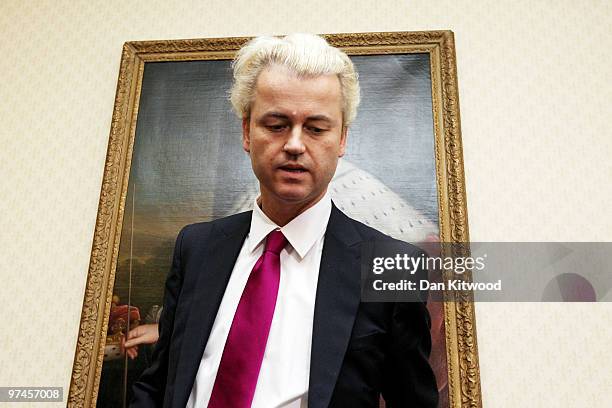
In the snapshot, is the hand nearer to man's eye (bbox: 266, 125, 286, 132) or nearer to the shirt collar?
the shirt collar

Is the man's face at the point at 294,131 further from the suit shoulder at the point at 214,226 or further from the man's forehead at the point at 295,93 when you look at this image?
the suit shoulder at the point at 214,226

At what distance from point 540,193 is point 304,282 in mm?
1013

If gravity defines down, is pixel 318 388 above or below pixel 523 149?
below

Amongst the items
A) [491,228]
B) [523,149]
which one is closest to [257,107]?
[491,228]

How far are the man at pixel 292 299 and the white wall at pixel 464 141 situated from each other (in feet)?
2.11

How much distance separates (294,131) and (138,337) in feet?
3.09

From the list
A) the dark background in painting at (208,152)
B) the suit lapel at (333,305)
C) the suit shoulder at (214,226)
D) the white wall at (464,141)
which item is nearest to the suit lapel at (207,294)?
the suit shoulder at (214,226)

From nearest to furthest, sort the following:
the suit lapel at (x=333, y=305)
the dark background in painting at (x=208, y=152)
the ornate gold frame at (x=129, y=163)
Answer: the suit lapel at (x=333, y=305)
the ornate gold frame at (x=129, y=163)
the dark background in painting at (x=208, y=152)

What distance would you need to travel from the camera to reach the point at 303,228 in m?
1.05

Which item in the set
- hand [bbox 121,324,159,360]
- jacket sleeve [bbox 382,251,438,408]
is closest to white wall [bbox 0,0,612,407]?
hand [bbox 121,324,159,360]

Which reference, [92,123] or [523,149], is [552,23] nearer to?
[523,149]

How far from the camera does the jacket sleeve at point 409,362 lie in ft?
3.22

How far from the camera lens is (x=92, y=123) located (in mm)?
1788

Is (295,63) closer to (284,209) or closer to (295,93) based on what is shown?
(295,93)
